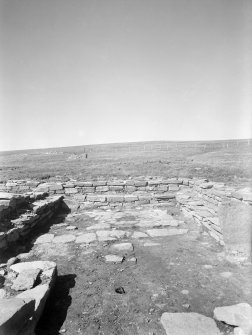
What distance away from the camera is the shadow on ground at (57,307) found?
109 inches

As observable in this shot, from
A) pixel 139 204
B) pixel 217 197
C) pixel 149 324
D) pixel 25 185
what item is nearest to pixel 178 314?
pixel 149 324

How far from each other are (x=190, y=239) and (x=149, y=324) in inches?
127

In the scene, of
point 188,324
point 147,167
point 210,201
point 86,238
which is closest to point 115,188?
point 210,201

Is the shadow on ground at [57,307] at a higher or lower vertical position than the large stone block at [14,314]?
lower

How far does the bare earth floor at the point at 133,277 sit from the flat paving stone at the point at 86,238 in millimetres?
25

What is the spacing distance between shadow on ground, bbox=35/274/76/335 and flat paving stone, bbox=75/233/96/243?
165 cm

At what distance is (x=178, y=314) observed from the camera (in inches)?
116

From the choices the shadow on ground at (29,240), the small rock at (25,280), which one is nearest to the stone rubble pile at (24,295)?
the small rock at (25,280)

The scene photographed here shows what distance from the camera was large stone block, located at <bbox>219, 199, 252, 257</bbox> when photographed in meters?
4.53

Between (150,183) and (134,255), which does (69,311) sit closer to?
(134,255)

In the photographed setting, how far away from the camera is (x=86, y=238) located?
586 centimetres

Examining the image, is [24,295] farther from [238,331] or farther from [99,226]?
[99,226]

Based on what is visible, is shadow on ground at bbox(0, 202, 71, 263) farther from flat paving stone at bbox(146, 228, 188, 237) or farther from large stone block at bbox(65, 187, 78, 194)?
flat paving stone at bbox(146, 228, 188, 237)

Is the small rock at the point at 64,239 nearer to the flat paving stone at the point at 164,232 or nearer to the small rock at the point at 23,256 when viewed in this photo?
the small rock at the point at 23,256
